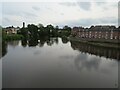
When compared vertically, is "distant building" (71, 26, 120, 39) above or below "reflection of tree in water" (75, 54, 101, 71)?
above

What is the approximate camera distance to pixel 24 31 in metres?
44.3

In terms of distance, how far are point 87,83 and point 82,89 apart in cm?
86

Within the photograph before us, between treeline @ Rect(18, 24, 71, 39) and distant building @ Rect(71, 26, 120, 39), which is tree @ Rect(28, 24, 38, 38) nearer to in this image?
treeline @ Rect(18, 24, 71, 39)

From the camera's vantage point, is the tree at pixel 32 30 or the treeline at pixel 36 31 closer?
the treeline at pixel 36 31

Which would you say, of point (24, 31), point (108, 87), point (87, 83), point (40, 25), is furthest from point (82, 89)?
point (40, 25)

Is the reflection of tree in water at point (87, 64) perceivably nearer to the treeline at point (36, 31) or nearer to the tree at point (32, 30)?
the treeline at point (36, 31)

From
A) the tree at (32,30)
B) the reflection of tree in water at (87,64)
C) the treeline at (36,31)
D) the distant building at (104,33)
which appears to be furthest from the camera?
→ the tree at (32,30)

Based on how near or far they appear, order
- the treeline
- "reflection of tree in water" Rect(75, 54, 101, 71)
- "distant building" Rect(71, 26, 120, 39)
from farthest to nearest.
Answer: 1. the treeline
2. "distant building" Rect(71, 26, 120, 39)
3. "reflection of tree in water" Rect(75, 54, 101, 71)

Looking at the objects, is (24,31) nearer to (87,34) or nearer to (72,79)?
(87,34)

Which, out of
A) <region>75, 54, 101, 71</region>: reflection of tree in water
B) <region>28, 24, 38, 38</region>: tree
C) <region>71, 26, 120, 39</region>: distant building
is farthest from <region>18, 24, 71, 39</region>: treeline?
<region>75, 54, 101, 71</region>: reflection of tree in water

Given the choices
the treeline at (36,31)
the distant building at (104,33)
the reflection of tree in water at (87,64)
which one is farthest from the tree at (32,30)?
the reflection of tree in water at (87,64)

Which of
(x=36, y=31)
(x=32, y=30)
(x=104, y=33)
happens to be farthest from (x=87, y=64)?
(x=36, y=31)

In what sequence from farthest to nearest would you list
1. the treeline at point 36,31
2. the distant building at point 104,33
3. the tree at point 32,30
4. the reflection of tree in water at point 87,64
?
the tree at point 32,30 → the treeline at point 36,31 → the distant building at point 104,33 → the reflection of tree in water at point 87,64

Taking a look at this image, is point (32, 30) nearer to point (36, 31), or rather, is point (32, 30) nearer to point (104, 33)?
point (36, 31)
